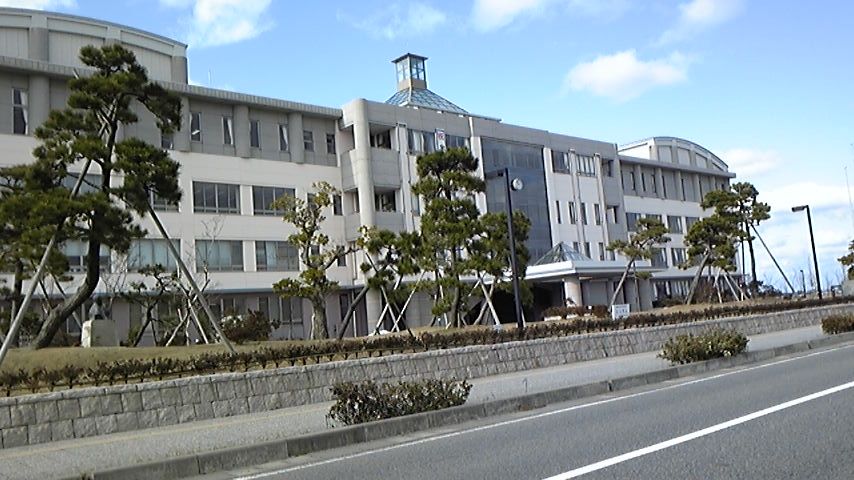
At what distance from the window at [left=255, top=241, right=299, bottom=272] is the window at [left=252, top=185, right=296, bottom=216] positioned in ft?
5.80

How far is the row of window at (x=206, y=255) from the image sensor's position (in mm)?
38156

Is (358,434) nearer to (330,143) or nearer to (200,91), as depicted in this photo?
(200,91)

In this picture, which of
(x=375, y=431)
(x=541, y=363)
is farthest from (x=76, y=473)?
(x=541, y=363)

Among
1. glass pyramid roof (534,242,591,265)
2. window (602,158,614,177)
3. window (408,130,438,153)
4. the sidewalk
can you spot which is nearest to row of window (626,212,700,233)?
window (602,158,614,177)

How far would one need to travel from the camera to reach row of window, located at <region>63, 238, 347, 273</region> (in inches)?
1502

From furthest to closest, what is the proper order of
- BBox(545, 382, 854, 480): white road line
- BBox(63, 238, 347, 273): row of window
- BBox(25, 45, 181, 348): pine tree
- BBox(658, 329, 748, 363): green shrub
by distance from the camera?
BBox(63, 238, 347, 273): row of window → BBox(25, 45, 181, 348): pine tree → BBox(658, 329, 748, 363): green shrub → BBox(545, 382, 854, 480): white road line

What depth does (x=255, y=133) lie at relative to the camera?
46.1 m

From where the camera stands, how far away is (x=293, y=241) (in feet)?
103

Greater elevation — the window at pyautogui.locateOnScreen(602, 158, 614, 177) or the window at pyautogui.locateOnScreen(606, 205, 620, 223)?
the window at pyautogui.locateOnScreen(602, 158, 614, 177)

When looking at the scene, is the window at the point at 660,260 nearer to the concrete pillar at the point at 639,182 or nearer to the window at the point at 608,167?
the concrete pillar at the point at 639,182

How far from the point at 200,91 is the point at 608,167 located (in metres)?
37.5

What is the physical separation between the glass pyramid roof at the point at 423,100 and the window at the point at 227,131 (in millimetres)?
17494

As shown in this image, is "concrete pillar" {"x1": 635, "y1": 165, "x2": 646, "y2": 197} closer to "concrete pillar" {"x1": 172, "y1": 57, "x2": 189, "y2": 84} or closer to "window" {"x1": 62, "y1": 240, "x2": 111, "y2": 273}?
"concrete pillar" {"x1": 172, "y1": 57, "x2": 189, "y2": 84}

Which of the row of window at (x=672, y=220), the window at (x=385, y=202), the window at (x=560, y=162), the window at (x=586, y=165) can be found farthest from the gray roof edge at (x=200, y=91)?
the row of window at (x=672, y=220)
